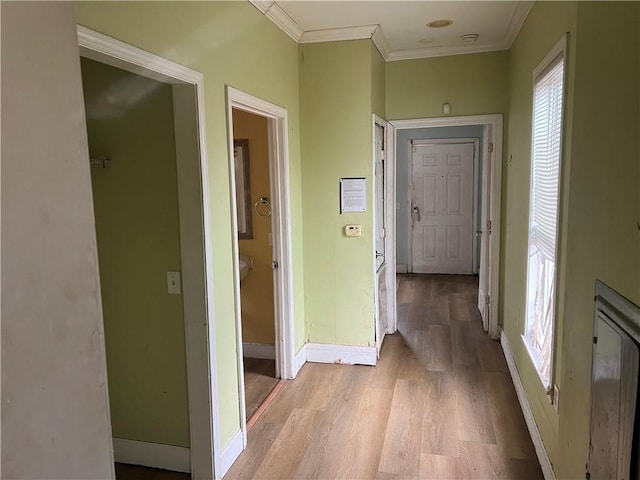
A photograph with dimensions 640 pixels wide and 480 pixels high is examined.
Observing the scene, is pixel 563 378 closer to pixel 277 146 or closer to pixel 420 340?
pixel 277 146

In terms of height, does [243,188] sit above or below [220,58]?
below

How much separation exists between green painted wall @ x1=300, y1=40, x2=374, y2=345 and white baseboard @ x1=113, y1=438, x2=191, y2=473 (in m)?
1.64

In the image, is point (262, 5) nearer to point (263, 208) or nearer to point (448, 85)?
point (263, 208)

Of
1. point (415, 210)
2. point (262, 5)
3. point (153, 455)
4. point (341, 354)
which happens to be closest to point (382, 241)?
point (341, 354)

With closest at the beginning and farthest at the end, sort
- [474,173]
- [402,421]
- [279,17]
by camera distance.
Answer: [402,421], [279,17], [474,173]

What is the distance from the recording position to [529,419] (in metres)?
2.76

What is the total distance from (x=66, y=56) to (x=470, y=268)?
6834 mm

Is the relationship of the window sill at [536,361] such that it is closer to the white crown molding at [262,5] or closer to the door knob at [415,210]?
the white crown molding at [262,5]

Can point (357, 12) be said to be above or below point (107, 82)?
above

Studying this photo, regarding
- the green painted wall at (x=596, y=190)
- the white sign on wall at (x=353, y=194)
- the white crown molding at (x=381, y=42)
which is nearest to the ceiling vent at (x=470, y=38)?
the white crown molding at (x=381, y=42)

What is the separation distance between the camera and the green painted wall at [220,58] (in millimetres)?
1712

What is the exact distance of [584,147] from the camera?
4.91 feet

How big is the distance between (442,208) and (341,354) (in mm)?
3925

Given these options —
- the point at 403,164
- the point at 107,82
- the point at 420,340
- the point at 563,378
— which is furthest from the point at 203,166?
the point at 403,164
